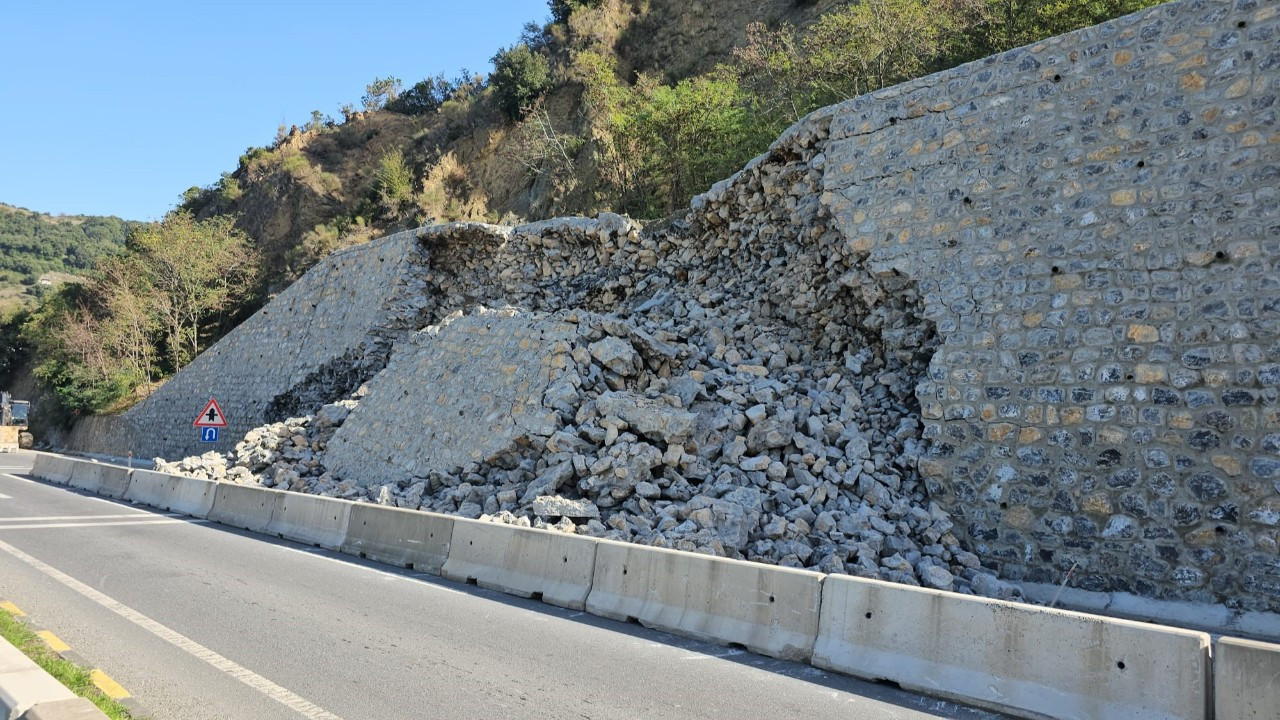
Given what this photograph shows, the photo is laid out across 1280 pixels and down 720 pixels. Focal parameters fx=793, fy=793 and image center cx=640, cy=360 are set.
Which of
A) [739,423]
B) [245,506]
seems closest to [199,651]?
[739,423]

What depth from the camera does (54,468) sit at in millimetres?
18984

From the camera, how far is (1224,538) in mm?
7234

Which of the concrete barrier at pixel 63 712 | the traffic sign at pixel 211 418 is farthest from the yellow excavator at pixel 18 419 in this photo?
the concrete barrier at pixel 63 712

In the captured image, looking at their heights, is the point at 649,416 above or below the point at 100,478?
above

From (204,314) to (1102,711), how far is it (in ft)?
139

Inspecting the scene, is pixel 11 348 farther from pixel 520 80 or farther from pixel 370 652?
pixel 370 652

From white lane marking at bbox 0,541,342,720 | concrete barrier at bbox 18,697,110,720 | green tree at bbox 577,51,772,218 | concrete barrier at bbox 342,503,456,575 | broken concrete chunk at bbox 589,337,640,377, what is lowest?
white lane marking at bbox 0,541,342,720

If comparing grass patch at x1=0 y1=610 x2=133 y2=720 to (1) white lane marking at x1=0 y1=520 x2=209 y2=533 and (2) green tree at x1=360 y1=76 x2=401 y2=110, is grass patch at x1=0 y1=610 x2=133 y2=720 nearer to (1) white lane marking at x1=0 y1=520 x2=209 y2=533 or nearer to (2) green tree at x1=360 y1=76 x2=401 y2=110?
(1) white lane marking at x1=0 y1=520 x2=209 y2=533

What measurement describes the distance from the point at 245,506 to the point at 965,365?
1029 cm

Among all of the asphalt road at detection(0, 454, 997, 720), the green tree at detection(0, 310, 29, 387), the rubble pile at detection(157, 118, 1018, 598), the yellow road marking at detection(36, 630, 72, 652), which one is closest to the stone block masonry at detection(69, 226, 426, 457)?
the rubble pile at detection(157, 118, 1018, 598)

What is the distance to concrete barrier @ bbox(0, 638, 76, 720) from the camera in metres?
3.66

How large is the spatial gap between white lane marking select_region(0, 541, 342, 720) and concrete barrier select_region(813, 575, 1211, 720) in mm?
3271

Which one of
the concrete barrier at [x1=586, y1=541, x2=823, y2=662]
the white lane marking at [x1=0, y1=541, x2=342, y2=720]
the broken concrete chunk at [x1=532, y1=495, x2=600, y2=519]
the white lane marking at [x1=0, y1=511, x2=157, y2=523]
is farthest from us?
the white lane marking at [x1=0, y1=511, x2=157, y2=523]

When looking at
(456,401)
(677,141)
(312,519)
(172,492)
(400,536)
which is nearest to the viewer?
(400,536)
